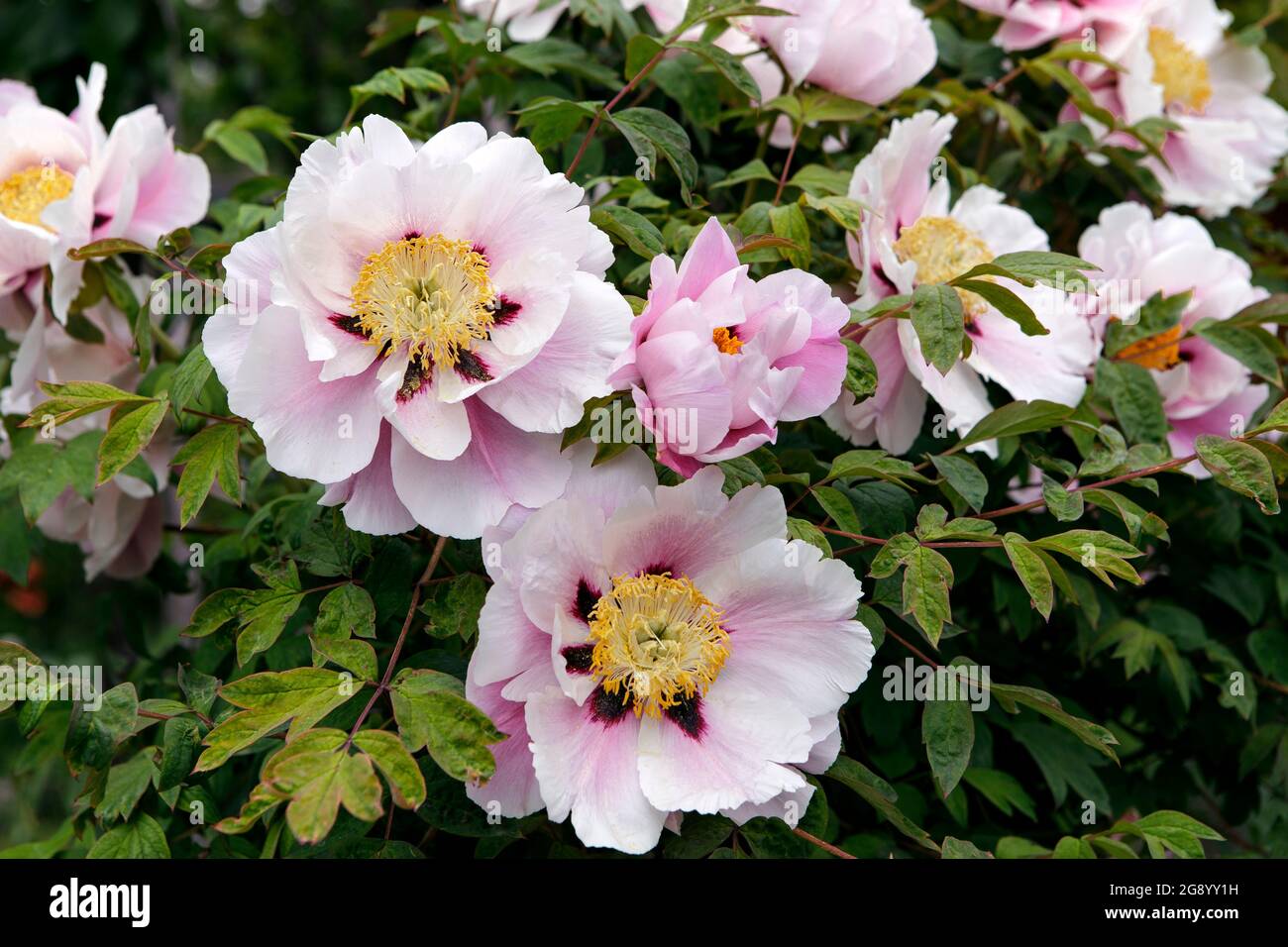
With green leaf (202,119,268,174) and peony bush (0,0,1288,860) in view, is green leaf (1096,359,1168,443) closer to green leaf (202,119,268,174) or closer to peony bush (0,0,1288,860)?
peony bush (0,0,1288,860)

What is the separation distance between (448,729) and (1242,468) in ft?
1.93

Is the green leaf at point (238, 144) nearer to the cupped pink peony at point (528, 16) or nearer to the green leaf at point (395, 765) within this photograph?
the cupped pink peony at point (528, 16)

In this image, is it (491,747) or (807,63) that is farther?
(807,63)

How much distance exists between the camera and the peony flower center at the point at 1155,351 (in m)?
1.18

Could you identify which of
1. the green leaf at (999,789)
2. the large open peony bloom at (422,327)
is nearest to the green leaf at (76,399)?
the large open peony bloom at (422,327)

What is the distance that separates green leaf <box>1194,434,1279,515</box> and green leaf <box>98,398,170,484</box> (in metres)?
0.76

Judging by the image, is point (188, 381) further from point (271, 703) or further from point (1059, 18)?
point (1059, 18)

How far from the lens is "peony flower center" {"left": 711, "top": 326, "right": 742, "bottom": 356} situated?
0.83 m

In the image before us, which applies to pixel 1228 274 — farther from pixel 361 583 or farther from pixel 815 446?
pixel 361 583

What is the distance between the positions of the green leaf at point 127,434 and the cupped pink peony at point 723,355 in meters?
0.35
